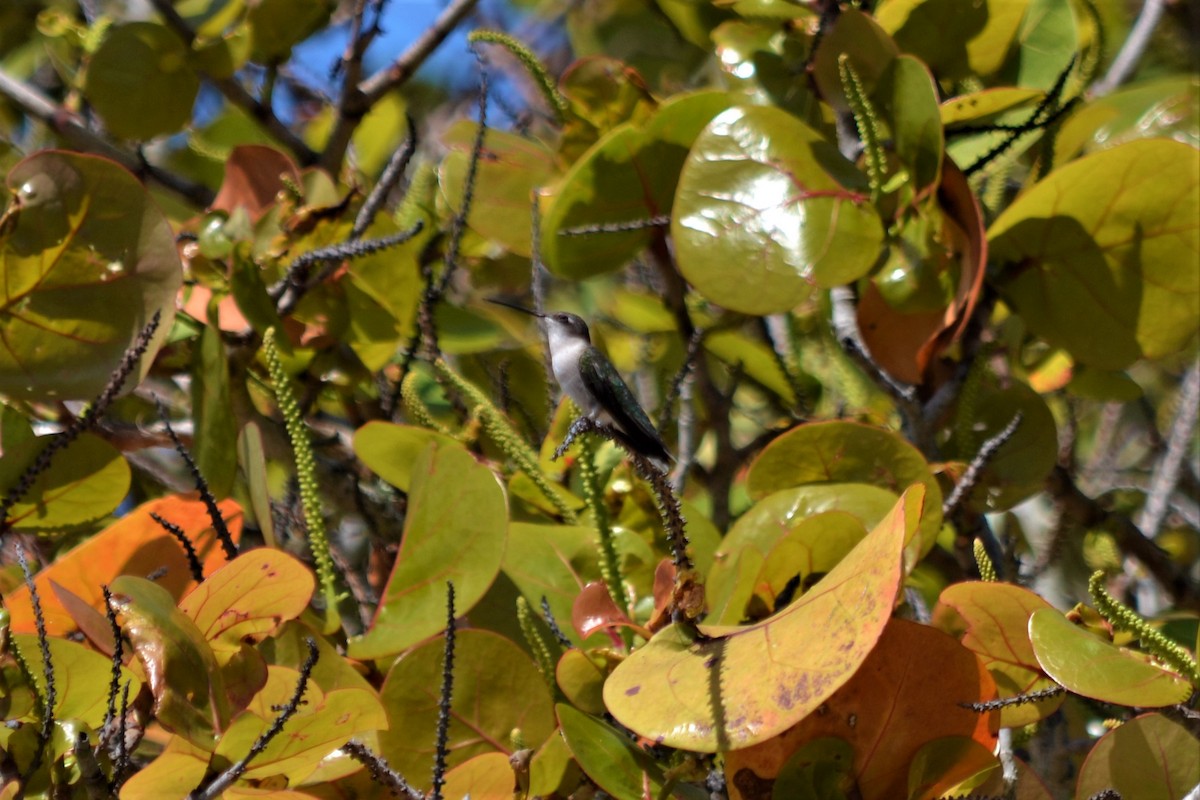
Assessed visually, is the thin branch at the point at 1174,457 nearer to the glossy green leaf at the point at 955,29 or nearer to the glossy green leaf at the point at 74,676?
the glossy green leaf at the point at 955,29

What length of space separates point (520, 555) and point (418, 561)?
0.38 feet

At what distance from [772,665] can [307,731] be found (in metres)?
0.39

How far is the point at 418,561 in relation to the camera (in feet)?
3.86

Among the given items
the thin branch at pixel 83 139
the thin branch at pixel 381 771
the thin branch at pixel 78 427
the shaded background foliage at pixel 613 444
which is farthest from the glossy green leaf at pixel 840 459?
the thin branch at pixel 83 139

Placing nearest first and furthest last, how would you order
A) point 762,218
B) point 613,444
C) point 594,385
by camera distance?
point 762,218, point 613,444, point 594,385

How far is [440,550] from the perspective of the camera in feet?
3.84

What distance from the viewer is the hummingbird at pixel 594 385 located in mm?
1441

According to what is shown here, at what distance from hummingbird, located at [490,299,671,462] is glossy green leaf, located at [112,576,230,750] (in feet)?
1.54

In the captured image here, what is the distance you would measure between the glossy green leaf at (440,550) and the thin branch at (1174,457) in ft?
4.14

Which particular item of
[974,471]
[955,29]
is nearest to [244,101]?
[955,29]

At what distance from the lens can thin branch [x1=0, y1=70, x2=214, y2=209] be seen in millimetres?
1979

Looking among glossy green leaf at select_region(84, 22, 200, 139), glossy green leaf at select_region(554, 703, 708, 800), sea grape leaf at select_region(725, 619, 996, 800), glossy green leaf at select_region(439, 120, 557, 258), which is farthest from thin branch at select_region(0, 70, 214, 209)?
sea grape leaf at select_region(725, 619, 996, 800)

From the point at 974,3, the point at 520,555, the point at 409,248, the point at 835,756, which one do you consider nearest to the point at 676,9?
the point at 974,3

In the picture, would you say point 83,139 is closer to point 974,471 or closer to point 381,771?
point 381,771
